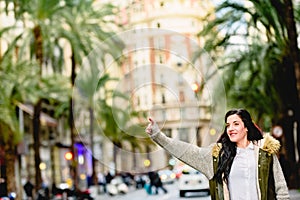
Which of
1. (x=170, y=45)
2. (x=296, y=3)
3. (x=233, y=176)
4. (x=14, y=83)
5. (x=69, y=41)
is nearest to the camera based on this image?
(x=233, y=176)

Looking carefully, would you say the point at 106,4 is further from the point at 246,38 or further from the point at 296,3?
the point at 296,3

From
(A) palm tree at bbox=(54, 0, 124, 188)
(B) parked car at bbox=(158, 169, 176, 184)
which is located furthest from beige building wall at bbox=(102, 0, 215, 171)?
(B) parked car at bbox=(158, 169, 176, 184)

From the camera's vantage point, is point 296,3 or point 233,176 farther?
point 296,3

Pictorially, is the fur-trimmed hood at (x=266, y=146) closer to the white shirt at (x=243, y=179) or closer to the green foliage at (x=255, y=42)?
the white shirt at (x=243, y=179)

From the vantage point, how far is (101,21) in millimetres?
28109

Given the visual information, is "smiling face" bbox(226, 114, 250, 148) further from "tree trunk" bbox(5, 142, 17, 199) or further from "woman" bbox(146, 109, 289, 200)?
"tree trunk" bbox(5, 142, 17, 199)

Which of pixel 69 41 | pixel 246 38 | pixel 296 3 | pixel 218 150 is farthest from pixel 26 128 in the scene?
pixel 218 150

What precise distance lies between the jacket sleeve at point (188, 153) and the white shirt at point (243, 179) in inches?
6.6

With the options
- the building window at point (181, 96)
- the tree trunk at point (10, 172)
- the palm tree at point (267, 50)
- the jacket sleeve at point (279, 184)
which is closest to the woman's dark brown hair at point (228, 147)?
the jacket sleeve at point (279, 184)

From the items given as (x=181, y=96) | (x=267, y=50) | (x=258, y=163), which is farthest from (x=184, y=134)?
(x=267, y=50)

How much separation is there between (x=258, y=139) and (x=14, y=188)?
22739mm

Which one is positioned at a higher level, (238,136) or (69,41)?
(69,41)

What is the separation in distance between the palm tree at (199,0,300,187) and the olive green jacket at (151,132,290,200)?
15.2 meters

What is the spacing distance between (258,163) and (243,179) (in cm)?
14
